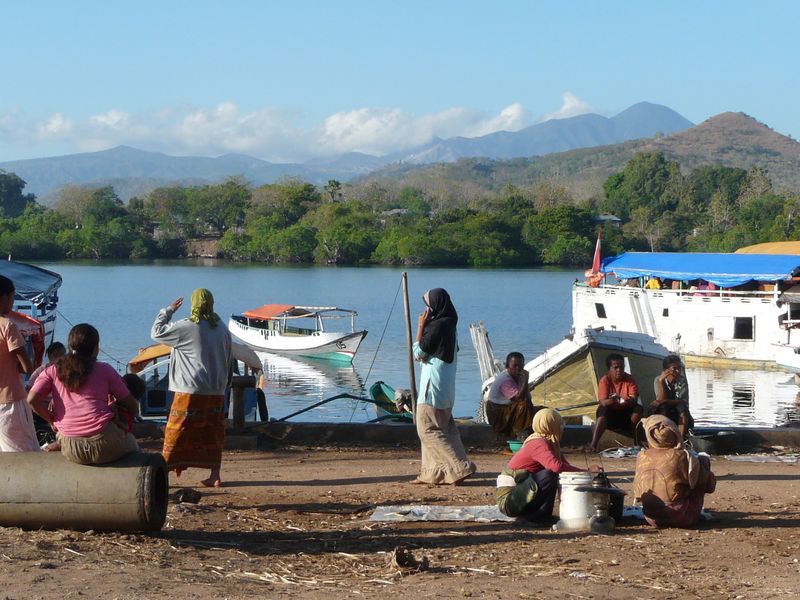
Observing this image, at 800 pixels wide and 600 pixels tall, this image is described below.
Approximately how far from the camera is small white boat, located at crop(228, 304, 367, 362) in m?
44.0

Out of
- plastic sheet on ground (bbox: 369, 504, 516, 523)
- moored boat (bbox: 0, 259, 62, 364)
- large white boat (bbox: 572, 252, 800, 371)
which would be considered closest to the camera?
plastic sheet on ground (bbox: 369, 504, 516, 523)

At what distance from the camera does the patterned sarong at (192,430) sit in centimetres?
970

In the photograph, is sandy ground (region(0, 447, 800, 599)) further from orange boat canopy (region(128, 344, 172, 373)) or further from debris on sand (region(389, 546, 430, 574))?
orange boat canopy (region(128, 344, 172, 373))

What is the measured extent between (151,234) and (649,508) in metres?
134

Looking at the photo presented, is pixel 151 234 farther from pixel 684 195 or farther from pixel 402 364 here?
pixel 402 364

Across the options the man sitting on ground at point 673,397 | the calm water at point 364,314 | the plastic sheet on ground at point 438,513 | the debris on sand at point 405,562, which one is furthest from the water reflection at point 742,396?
the debris on sand at point 405,562

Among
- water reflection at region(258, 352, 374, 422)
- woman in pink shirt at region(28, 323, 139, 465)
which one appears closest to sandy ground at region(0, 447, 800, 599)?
woman in pink shirt at region(28, 323, 139, 465)

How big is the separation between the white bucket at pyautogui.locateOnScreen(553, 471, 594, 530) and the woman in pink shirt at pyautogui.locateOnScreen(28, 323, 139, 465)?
2997 millimetres

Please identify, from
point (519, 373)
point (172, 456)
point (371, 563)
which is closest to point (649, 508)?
point (371, 563)

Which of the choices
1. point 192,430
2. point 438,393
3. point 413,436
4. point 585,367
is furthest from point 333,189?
point 192,430

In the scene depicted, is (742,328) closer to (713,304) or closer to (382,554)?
(713,304)

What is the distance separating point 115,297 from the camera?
239ft

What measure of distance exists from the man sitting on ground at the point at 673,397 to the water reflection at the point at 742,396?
52.8 feet

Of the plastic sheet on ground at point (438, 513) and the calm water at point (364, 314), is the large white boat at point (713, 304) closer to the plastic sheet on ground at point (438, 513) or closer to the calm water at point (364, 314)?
the calm water at point (364, 314)
